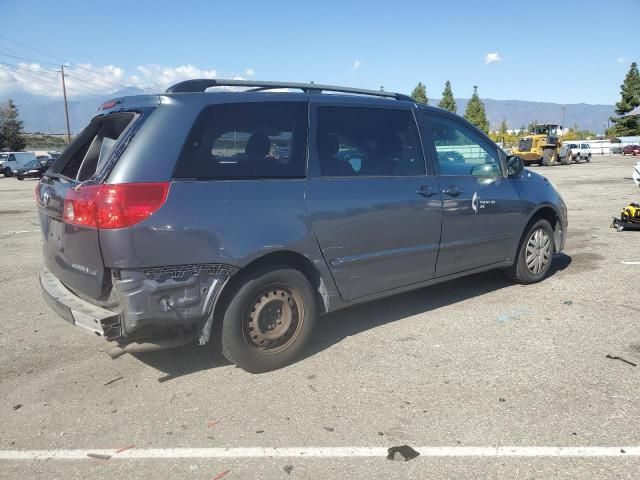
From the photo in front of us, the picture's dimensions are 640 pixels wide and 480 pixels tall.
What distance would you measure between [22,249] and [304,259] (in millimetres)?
6571

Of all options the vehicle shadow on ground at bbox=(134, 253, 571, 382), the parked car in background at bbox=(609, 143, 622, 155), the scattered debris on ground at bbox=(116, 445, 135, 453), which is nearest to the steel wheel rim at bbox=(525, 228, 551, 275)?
the vehicle shadow on ground at bbox=(134, 253, 571, 382)

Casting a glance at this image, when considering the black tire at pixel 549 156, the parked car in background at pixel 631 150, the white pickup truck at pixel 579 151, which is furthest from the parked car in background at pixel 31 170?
the parked car in background at pixel 631 150

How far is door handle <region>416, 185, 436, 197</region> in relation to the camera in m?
4.25

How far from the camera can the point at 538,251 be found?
550cm

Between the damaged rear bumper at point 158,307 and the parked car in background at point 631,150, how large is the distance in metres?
62.4

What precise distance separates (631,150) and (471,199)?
60.5 meters

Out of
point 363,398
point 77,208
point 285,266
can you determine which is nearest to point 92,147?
point 77,208

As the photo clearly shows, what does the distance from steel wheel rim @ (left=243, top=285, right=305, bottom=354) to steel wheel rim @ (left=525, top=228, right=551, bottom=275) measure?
293 centimetres

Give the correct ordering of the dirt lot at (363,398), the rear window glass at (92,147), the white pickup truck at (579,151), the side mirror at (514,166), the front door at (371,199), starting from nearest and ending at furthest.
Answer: the dirt lot at (363,398) → the rear window glass at (92,147) → the front door at (371,199) → the side mirror at (514,166) → the white pickup truck at (579,151)

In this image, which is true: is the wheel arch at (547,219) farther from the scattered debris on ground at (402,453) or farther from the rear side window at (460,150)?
the scattered debris on ground at (402,453)

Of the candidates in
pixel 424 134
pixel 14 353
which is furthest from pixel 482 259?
pixel 14 353

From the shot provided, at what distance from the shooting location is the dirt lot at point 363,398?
2.57 meters

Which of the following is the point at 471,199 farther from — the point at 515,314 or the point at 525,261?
the point at 525,261

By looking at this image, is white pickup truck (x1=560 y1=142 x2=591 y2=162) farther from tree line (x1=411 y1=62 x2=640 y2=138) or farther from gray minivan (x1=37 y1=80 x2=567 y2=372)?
gray minivan (x1=37 y1=80 x2=567 y2=372)
